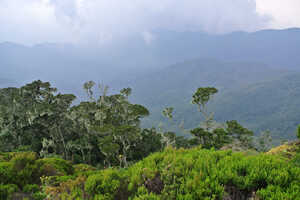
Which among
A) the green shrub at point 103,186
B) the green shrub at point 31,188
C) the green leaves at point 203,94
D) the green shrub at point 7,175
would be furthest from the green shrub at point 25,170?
the green leaves at point 203,94

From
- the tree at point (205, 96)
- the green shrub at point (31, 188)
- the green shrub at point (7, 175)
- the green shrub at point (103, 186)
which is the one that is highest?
the tree at point (205, 96)

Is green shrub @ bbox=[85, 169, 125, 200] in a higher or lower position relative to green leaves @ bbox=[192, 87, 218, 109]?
lower

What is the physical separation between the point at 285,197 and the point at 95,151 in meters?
36.9

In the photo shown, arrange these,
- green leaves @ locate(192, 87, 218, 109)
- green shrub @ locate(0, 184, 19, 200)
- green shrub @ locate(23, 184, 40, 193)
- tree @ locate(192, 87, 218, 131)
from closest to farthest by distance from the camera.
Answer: green shrub @ locate(0, 184, 19, 200) → green shrub @ locate(23, 184, 40, 193) → tree @ locate(192, 87, 218, 131) → green leaves @ locate(192, 87, 218, 109)

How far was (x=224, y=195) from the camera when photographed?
418 cm

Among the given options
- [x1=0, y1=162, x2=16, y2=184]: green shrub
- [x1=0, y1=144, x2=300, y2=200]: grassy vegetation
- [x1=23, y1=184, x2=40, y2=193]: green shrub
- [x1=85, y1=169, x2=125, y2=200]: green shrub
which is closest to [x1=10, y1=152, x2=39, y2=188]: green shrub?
[x1=0, y1=162, x2=16, y2=184]: green shrub

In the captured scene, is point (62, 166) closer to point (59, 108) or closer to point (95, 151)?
point (59, 108)

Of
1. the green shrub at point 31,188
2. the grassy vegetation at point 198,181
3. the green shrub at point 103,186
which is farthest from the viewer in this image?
the green shrub at point 31,188

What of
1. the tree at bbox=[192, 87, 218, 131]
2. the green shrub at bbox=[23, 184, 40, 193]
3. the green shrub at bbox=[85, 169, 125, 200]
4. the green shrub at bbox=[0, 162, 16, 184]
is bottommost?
the green shrub at bbox=[23, 184, 40, 193]

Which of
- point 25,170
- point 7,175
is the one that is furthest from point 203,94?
point 7,175

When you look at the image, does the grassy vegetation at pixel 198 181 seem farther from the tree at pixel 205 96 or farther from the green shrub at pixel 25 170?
the tree at pixel 205 96

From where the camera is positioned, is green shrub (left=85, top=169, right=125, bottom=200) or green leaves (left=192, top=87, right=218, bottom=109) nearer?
green shrub (left=85, top=169, right=125, bottom=200)

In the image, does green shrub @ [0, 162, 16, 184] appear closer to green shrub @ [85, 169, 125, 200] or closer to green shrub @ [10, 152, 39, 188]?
green shrub @ [10, 152, 39, 188]

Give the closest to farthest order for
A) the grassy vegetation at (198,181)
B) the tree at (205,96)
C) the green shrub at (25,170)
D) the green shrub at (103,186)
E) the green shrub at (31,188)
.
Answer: the grassy vegetation at (198,181), the green shrub at (103,186), the green shrub at (31,188), the green shrub at (25,170), the tree at (205,96)
